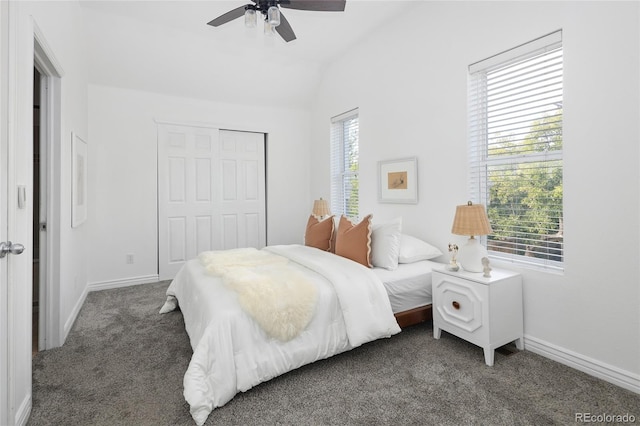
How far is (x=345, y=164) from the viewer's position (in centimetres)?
459

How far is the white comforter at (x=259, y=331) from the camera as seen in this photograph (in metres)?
1.71

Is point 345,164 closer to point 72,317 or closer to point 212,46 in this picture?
point 212,46

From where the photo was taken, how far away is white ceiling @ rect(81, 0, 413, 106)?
3.31m

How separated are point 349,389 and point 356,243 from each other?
123cm

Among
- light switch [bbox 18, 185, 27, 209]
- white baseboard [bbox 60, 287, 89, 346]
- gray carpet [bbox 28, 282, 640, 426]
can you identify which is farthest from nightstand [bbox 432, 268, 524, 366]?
white baseboard [bbox 60, 287, 89, 346]

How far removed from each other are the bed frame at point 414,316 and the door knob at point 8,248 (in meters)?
2.29

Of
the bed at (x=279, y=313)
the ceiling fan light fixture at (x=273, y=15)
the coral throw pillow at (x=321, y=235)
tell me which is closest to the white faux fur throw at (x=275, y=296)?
the bed at (x=279, y=313)

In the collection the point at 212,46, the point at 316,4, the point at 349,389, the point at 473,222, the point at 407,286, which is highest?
the point at 212,46

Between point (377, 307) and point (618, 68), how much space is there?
204 cm

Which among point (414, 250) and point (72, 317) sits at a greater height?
point (414, 250)

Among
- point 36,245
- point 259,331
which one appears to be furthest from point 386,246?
point 36,245

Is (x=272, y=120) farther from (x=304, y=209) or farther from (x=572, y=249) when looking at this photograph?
(x=572, y=249)

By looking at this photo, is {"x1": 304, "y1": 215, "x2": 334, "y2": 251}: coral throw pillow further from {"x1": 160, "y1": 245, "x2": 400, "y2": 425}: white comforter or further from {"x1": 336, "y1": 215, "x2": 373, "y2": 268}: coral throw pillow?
{"x1": 160, "y1": 245, "x2": 400, "y2": 425}: white comforter

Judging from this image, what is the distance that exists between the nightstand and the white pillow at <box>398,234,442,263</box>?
1.31 feet
